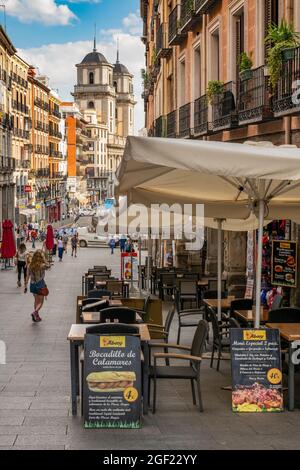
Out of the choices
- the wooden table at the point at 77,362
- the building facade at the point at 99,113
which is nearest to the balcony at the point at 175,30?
the wooden table at the point at 77,362

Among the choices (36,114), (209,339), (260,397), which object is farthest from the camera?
(36,114)

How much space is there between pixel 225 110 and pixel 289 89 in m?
5.22

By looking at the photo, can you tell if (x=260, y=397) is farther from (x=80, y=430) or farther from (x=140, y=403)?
(x=80, y=430)

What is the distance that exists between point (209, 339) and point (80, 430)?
7.18 m

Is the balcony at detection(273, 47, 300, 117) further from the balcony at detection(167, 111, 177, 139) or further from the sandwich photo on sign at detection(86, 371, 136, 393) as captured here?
the balcony at detection(167, 111, 177, 139)

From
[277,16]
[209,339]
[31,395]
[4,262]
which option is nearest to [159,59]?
[4,262]

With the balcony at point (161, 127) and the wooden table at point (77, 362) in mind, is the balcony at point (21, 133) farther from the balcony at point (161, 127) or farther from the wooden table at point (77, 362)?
the wooden table at point (77, 362)

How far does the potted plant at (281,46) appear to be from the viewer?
14.4 metres

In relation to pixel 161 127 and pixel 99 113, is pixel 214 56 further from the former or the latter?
pixel 99 113

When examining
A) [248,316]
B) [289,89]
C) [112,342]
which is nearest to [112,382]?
[112,342]

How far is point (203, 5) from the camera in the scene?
2308 cm

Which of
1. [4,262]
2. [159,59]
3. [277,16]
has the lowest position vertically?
[4,262]

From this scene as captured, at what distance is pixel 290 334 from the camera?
31.1ft

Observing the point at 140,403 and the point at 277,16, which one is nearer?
the point at 140,403
